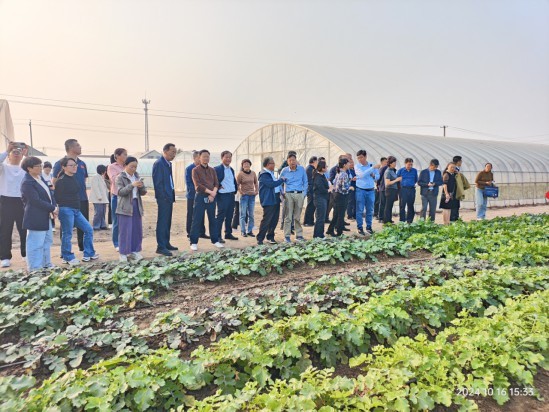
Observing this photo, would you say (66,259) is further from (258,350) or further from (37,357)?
(258,350)

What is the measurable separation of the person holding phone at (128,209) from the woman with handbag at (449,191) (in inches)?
287

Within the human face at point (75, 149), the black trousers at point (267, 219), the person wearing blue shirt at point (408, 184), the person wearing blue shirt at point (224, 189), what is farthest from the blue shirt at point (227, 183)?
the person wearing blue shirt at point (408, 184)

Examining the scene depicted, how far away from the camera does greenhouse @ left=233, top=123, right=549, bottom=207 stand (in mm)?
16683

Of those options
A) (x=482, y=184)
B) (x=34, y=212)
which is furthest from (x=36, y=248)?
(x=482, y=184)

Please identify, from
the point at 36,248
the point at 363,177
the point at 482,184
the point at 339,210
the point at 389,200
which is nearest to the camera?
the point at 36,248

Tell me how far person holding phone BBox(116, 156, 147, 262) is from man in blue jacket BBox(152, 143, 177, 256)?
430mm

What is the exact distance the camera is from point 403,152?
18.4m

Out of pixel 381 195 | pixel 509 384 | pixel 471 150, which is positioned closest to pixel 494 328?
pixel 509 384

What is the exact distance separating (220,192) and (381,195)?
5.51m

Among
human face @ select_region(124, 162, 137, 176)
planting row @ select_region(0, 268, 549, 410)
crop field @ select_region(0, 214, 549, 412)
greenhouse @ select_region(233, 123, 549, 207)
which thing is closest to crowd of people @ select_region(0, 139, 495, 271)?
human face @ select_region(124, 162, 137, 176)

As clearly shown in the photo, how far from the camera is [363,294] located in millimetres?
3820

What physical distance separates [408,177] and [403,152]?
9198 mm

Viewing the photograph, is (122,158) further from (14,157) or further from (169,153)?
(14,157)

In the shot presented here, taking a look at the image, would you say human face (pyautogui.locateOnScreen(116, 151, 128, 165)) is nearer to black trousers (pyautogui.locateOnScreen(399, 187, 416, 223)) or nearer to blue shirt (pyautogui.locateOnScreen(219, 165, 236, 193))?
blue shirt (pyautogui.locateOnScreen(219, 165, 236, 193))
